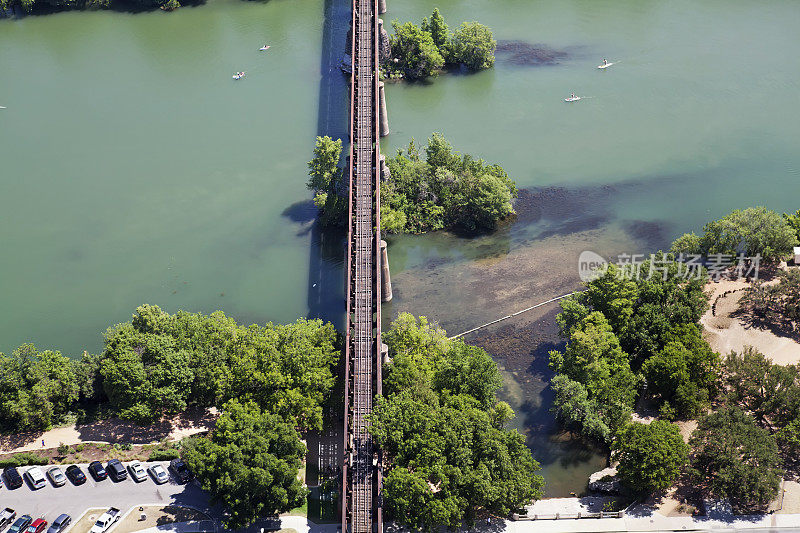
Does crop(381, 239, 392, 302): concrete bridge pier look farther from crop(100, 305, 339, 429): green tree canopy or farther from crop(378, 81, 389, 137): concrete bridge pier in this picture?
crop(378, 81, 389, 137): concrete bridge pier

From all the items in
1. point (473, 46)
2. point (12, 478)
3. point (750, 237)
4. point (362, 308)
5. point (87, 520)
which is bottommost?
point (87, 520)

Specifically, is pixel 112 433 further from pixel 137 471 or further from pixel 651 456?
pixel 651 456

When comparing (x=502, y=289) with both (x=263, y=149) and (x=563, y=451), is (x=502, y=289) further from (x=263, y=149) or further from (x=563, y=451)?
(x=263, y=149)

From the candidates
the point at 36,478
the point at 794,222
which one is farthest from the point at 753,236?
the point at 36,478

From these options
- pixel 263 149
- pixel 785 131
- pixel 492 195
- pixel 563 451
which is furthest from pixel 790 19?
pixel 563 451

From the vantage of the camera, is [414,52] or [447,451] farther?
[414,52]
